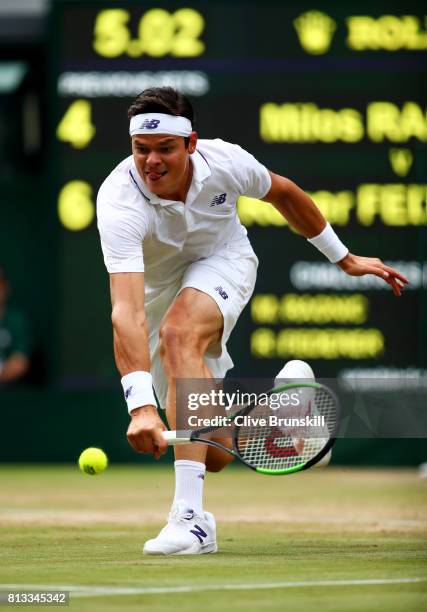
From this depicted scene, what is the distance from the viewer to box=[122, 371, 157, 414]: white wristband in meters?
4.99

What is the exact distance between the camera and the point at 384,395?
10.2m

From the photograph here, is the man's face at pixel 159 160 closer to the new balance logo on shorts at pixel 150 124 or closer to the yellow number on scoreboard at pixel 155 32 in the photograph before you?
the new balance logo on shorts at pixel 150 124

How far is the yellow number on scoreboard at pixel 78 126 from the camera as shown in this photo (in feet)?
33.3

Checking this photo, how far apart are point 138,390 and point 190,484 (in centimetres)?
55

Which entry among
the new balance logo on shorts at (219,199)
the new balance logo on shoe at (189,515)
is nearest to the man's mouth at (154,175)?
the new balance logo on shorts at (219,199)

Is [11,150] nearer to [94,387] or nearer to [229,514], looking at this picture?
[94,387]

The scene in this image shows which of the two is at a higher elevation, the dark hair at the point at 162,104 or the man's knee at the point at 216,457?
the dark hair at the point at 162,104

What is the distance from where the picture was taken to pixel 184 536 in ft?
17.3

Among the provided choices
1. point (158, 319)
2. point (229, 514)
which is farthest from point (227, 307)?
point (229, 514)

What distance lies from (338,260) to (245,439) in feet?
4.14

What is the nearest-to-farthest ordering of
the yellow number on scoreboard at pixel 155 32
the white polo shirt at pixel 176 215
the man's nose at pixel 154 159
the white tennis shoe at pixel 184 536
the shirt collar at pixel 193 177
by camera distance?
the white tennis shoe at pixel 184 536, the white polo shirt at pixel 176 215, the man's nose at pixel 154 159, the shirt collar at pixel 193 177, the yellow number on scoreboard at pixel 155 32

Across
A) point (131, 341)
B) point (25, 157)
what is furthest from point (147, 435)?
point (25, 157)

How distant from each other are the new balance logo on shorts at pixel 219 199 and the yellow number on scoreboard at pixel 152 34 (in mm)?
4416

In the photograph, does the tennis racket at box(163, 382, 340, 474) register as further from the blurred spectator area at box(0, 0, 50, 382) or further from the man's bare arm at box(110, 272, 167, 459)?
the blurred spectator area at box(0, 0, 50, 382)
